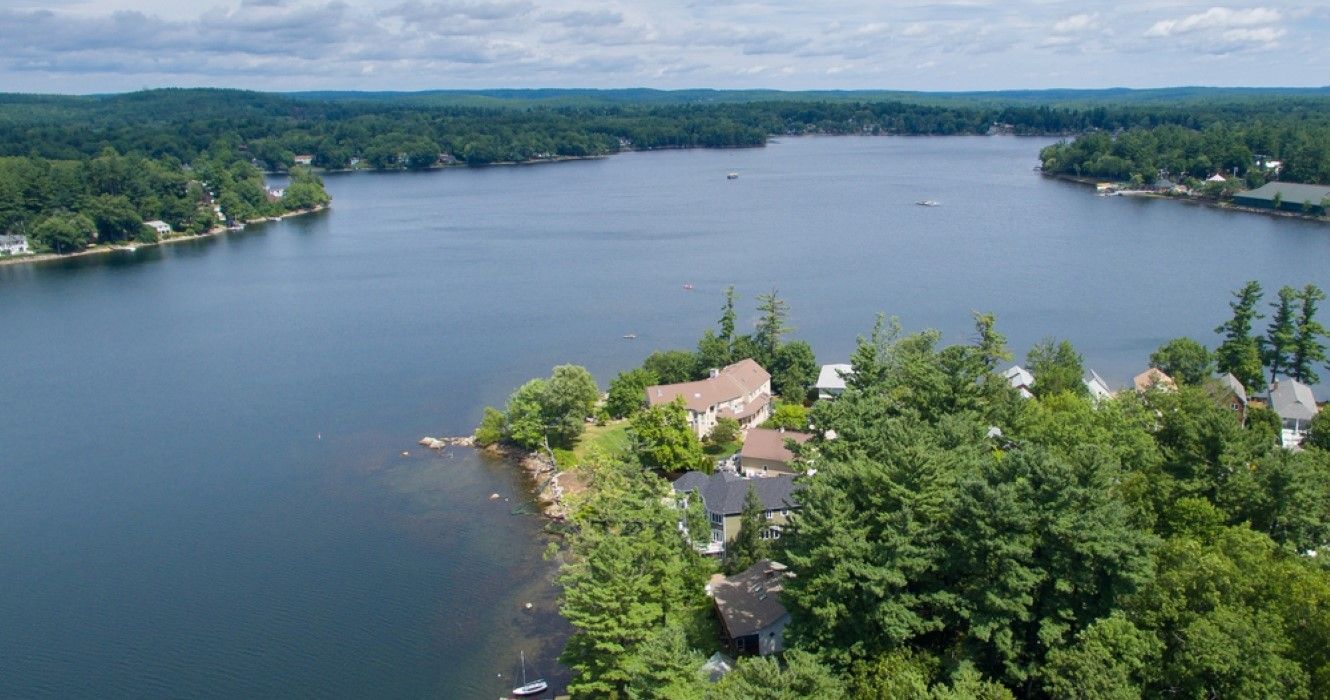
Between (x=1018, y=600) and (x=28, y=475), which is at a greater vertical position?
(x=1018, y=600)

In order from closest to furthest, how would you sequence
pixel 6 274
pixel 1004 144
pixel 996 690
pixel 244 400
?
pixel 996 690 → pixel 244 400 → pixel 6 274 → pixel 1004 144

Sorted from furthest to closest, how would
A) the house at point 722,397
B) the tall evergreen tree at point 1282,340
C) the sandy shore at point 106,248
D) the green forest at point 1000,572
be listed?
the sandy shore at point 106,248
the tall evergreen tree at point 1282,340
the house at point 722,397
the green forest at point 1000,572

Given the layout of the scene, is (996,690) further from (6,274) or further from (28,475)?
(6,274)

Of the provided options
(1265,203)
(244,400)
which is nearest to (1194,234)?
(1265,203)

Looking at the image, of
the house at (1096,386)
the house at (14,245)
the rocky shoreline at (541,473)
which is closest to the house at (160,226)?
the house at (14,245)

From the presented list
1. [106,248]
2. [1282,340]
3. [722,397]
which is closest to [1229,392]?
[1282,340]

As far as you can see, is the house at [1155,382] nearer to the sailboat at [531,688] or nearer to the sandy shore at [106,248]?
the sailboat at [531,688]

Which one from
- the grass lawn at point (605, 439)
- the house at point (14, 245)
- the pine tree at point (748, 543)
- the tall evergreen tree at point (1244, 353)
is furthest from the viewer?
the house at point (14, 245)
